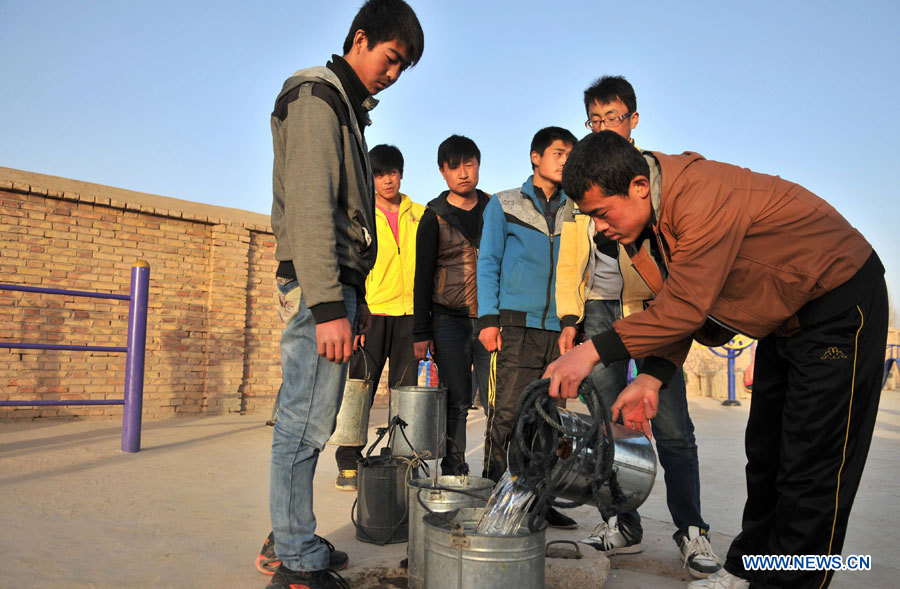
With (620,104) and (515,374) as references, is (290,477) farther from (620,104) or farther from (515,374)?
(620,104)

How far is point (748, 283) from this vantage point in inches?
76.4

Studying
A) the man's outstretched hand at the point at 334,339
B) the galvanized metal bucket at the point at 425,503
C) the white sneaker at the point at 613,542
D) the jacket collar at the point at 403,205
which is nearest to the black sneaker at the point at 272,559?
the galvanized metal bucket at the point at 425,503

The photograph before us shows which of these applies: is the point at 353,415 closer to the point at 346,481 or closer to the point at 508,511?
the point at 346,481

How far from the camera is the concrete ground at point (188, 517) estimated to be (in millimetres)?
2430

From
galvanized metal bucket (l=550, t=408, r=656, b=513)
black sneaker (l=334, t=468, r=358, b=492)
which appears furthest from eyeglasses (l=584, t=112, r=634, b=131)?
black sneaker (l=334, t=468, r=358, b=492)

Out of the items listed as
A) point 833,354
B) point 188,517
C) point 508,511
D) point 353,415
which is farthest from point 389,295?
point 833,354

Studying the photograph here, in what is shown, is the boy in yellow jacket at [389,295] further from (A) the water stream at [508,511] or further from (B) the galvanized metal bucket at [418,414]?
(A) the water stream at [508,511]

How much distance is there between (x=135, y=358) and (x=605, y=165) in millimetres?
4331

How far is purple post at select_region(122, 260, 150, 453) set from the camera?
4.99 m

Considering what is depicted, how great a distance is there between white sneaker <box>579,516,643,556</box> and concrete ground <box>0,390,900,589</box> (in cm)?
4

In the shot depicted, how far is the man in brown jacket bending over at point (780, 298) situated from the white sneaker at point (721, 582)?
0.30 m

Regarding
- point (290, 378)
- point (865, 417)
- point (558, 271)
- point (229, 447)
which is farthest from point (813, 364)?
point (229, 447)

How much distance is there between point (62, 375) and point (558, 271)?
6.24m

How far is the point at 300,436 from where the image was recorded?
2.16 meters
